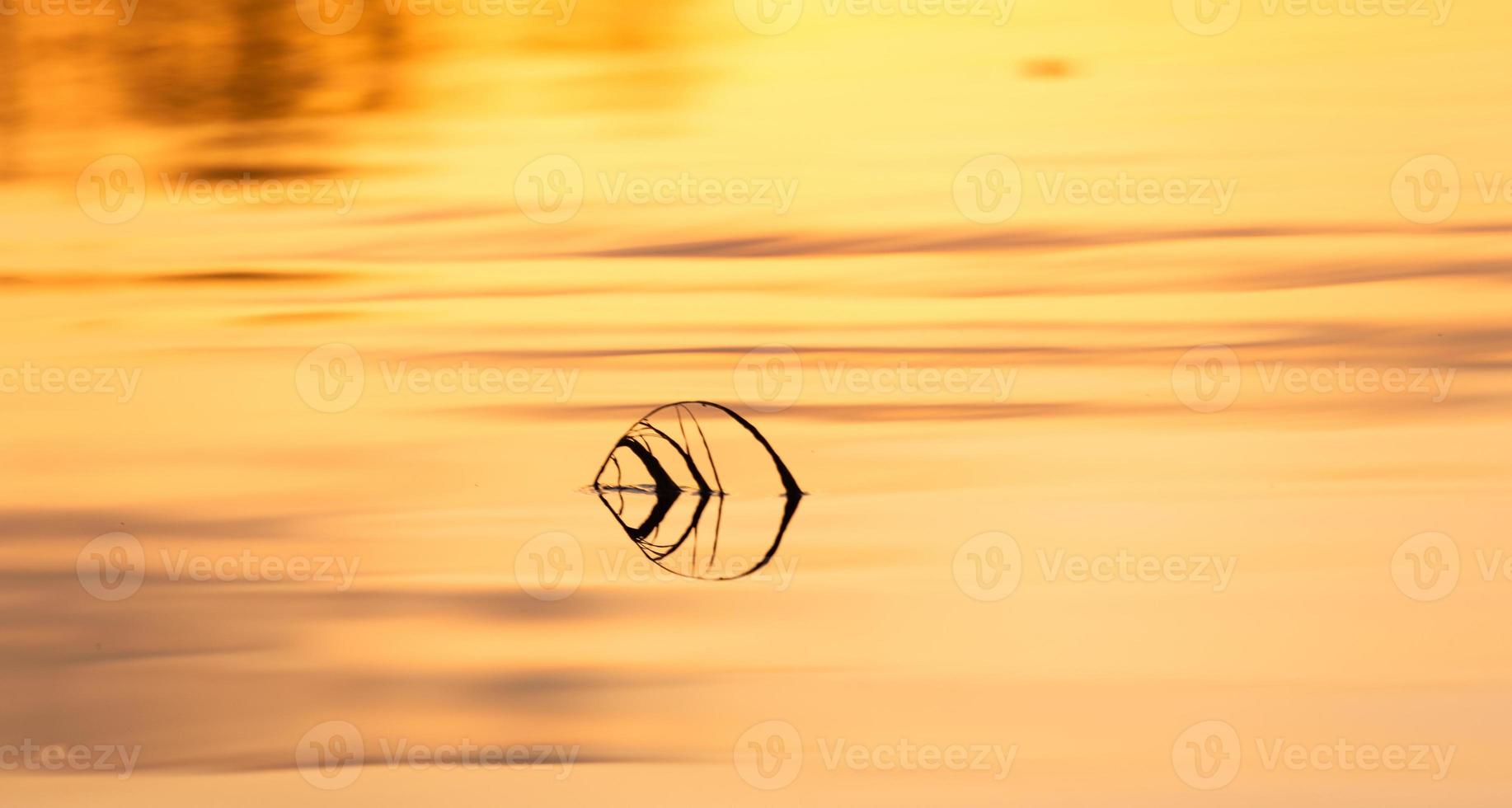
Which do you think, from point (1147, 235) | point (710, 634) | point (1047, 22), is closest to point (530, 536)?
point (710, 634)

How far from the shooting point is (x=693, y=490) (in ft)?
29.6

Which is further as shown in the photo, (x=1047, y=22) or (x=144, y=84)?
(x=144, y=84)

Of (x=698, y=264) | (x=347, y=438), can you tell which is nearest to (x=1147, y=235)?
(x=698, y=264)

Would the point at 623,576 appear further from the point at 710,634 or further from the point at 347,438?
the point at 347,438

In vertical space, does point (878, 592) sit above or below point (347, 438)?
below

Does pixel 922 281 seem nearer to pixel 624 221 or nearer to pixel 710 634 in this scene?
pixel 624 221

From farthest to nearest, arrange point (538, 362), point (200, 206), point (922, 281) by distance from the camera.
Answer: point (200, 206), point (922, 281), point (538, 362)

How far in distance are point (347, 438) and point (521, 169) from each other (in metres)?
3.80

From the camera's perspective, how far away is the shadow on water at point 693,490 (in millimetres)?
8148

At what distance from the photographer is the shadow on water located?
26.7ft

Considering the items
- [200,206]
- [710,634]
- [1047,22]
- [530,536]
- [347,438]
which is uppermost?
[1047,22]

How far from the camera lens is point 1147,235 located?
1195 cm

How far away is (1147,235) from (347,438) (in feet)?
14.6

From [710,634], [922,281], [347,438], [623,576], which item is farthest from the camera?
[922,281]
